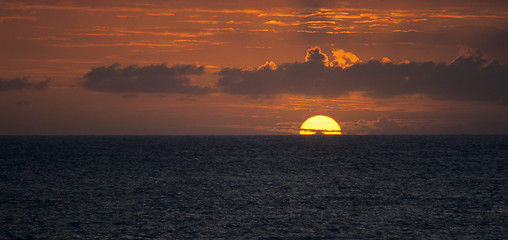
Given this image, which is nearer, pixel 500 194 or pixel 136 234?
pixel 136 234

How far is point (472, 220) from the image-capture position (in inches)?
1507

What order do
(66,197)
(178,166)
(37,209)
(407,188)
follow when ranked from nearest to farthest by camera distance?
1. (37,209)
2. (66,197)
3. (407,188)
4. (178,166)

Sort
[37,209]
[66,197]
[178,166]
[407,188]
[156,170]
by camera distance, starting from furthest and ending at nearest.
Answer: [178,166] < [156,170] < [407,188] < [66,197] < [37,209]

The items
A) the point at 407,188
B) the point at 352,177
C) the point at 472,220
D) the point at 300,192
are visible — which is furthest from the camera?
the point at 352,177

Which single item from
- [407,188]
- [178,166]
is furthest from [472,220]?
[178,166]

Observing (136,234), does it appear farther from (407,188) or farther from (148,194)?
(407,188)

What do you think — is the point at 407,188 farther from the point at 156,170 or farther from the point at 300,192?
the point at 156,170

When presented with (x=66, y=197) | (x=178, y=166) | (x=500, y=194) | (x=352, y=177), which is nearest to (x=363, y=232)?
(x=500, y=194)

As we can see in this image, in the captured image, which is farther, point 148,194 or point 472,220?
point 148,194

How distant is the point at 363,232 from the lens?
34719mm

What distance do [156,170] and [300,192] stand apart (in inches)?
1299

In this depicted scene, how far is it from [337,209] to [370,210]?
2.54 m

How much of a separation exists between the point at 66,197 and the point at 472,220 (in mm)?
34342

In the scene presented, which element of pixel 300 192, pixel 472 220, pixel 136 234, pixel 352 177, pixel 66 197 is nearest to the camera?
pixel 136 234
